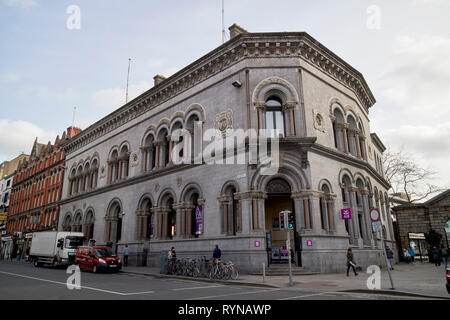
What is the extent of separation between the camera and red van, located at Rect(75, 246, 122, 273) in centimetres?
2162

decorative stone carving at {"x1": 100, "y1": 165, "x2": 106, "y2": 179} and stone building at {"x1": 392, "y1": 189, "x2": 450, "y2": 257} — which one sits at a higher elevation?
decorative stone carving at {"x1": 100, "y1": 165, "x2": 106, "y2": 179}

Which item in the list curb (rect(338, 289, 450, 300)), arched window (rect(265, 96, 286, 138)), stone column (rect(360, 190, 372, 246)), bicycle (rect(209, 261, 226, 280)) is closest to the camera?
curb (rect(338, 289, 450, 300))

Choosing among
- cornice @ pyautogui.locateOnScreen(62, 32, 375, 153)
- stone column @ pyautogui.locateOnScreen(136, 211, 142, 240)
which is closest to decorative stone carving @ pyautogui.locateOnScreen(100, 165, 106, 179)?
cornice @ pyautogui.locateOnScreen(62, 32, 375, 153)

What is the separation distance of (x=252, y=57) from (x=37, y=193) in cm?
4476

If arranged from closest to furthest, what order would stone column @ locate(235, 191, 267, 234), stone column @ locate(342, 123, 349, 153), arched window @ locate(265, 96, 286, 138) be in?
stone column @ locate(235, 191, 267, 234) → arched window @ locate(265, 96, 286, 138) → stone column @ locate(342, 123, 349, 153)

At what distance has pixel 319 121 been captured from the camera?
2209 centimetres

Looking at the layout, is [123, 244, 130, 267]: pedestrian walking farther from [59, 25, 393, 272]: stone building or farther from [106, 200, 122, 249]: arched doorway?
[106, 200, 122, 249]: arched doorway

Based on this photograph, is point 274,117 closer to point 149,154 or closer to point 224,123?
point 224,123

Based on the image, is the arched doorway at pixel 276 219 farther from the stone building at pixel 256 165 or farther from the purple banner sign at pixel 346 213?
the purple banner sign at pixel 346 213

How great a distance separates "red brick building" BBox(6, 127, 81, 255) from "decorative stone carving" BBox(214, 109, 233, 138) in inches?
1189

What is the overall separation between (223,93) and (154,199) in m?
10.5

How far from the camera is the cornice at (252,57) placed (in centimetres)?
2169

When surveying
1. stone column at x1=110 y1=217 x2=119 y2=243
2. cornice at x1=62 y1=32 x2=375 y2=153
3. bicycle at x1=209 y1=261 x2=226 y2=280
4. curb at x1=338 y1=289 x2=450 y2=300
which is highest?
cornice at x1=62 y1=32 x2=375 y2=153

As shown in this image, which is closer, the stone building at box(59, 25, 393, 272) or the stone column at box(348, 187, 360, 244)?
the stone building at box(59, 25, 393, 272)
